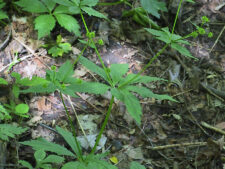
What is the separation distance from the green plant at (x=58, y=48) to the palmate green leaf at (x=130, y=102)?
1.55 meters

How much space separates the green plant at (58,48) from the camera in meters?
2.98

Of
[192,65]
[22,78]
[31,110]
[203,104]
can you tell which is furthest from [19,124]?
[192,65]

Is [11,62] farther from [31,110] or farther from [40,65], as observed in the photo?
[31,110]

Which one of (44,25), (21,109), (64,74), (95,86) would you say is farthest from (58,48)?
(95,86)

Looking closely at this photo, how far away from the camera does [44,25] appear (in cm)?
279

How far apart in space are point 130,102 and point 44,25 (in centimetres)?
171

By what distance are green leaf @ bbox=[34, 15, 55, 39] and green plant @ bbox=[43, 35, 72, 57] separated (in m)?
0.28

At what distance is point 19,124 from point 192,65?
7.40ft

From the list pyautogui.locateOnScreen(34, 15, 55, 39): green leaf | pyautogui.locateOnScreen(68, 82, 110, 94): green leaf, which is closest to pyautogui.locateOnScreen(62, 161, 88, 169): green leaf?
pyautogui.locateOnScreen(68, 82, 110, 94): green leaf

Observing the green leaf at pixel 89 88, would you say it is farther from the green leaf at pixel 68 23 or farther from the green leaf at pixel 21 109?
the green leaf at pixel 68 23

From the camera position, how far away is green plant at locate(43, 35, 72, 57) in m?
2.98

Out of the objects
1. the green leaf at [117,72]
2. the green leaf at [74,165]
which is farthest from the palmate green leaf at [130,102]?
the green leaf at [74,165]

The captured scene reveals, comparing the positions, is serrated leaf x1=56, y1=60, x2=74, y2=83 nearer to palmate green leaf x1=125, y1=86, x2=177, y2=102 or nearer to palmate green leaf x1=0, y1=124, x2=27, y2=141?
palmate green leaf x1=125, y1=86, x2=177, y2=102

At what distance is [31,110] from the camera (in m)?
2.48
